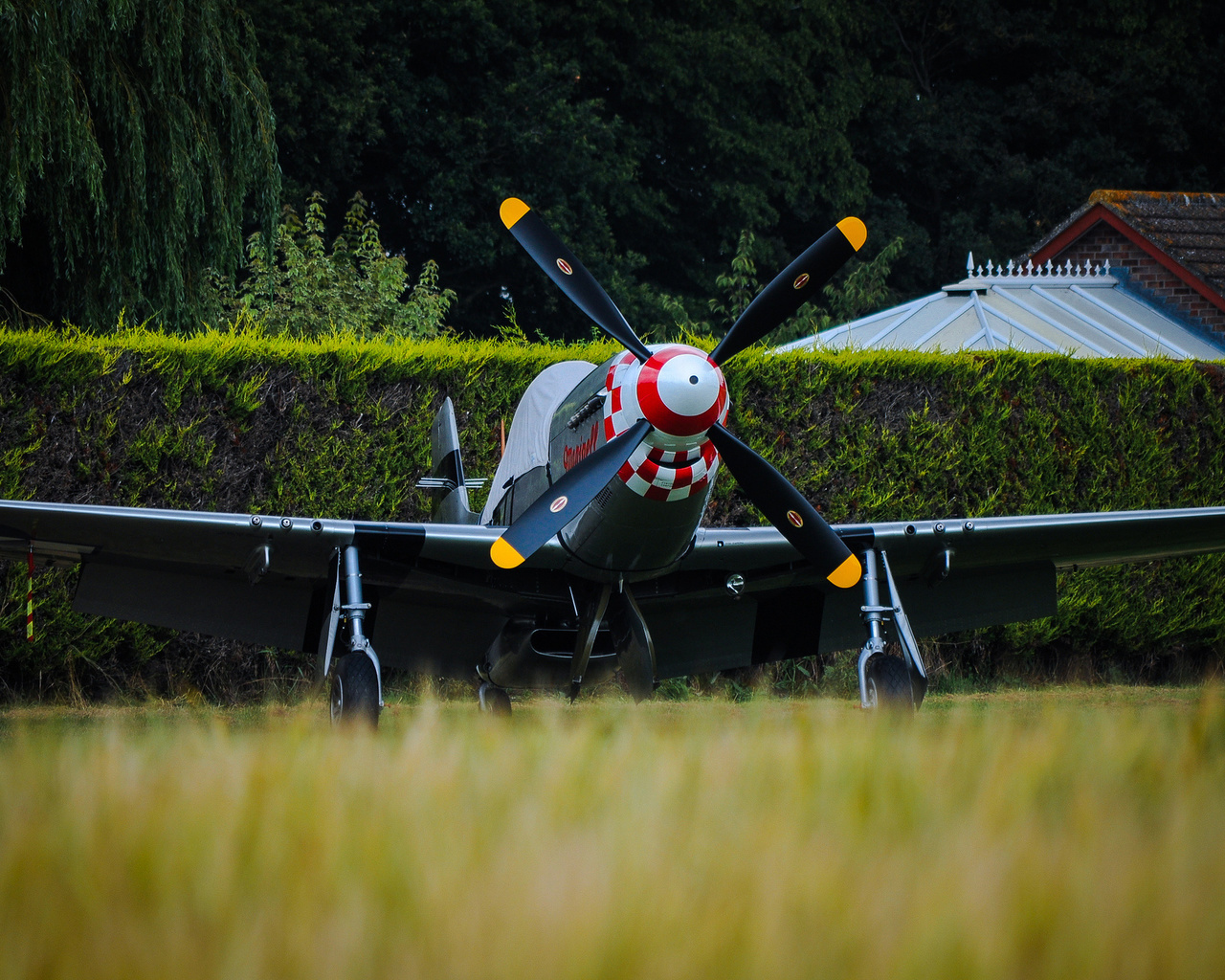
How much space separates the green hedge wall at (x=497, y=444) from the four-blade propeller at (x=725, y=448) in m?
3.19

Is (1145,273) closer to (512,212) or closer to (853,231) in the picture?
(853,231)

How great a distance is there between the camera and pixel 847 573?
5.20 m

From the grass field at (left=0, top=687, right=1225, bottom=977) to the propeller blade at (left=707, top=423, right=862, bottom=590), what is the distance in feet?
12.2

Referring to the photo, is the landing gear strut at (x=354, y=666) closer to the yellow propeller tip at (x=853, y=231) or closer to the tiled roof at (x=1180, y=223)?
the yellow propeller tip at (x=853, y=231)

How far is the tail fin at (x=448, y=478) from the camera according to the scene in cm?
682

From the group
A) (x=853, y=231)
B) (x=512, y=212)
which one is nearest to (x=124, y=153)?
(x=512, y=212)

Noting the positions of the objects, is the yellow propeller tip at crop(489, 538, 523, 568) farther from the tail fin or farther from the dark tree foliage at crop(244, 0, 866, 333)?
the dark tree foliage at crop(244, 0, 866, 333)

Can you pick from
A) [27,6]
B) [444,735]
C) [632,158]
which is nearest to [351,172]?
[632,158]

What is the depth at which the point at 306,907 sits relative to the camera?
2.99ft

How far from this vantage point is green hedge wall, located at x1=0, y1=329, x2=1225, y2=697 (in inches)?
307

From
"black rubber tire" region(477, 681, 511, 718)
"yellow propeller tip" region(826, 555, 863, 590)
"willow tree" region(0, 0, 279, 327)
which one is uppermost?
"willow tree" region(0, 0, 279, 327)

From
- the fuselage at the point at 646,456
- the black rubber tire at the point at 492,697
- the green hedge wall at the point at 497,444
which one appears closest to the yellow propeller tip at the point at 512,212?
the fuselage at the point at 646,456

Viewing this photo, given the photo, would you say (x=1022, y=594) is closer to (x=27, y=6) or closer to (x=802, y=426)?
(x=802, y=426)

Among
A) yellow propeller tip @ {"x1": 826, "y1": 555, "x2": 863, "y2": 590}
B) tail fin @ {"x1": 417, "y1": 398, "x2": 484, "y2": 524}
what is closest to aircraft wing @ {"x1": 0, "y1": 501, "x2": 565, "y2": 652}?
tail fin @ {"x1": 417, "y1": 398, "x2": 484, "y2": 524}
